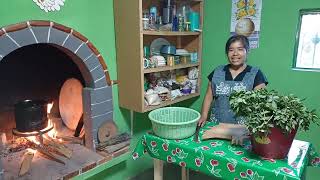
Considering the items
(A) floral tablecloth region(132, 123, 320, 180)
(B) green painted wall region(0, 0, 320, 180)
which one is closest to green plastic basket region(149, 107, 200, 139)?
(A) floral tablecloth region(132, 123, 320, 180)

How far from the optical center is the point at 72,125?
1907 mm

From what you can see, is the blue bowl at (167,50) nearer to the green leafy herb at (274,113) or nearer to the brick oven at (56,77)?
the brick oven at (56,77)

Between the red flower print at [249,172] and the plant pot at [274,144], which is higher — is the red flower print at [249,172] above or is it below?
below

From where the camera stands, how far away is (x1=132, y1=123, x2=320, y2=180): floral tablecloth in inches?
40.6

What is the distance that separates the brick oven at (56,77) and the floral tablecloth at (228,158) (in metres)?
0.43

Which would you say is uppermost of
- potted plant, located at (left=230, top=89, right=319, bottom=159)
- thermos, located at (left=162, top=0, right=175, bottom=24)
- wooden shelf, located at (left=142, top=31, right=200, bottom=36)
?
thermos, located at (left=162, top=0, right=175, bottom=24)

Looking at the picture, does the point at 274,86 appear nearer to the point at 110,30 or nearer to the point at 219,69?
the point at 219,69

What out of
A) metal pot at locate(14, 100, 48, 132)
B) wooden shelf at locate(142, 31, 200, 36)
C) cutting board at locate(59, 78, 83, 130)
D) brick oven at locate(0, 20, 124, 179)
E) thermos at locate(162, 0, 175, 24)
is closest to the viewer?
brick oven at locate(0, 20, 124, 179)

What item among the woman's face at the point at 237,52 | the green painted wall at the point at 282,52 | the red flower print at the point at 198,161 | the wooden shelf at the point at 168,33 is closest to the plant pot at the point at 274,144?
the red flower print at the point at 198,161

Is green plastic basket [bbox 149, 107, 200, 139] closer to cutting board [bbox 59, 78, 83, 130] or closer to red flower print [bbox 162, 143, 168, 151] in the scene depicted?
red flower print [bbox 162, 143, 168, 151]

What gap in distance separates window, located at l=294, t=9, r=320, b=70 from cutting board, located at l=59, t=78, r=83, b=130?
146 centimetres

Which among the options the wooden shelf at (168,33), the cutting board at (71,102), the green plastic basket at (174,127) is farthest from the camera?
the cutting board at (71,102)

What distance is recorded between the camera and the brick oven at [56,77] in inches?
56.6

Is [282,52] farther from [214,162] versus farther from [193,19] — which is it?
[214,162]
